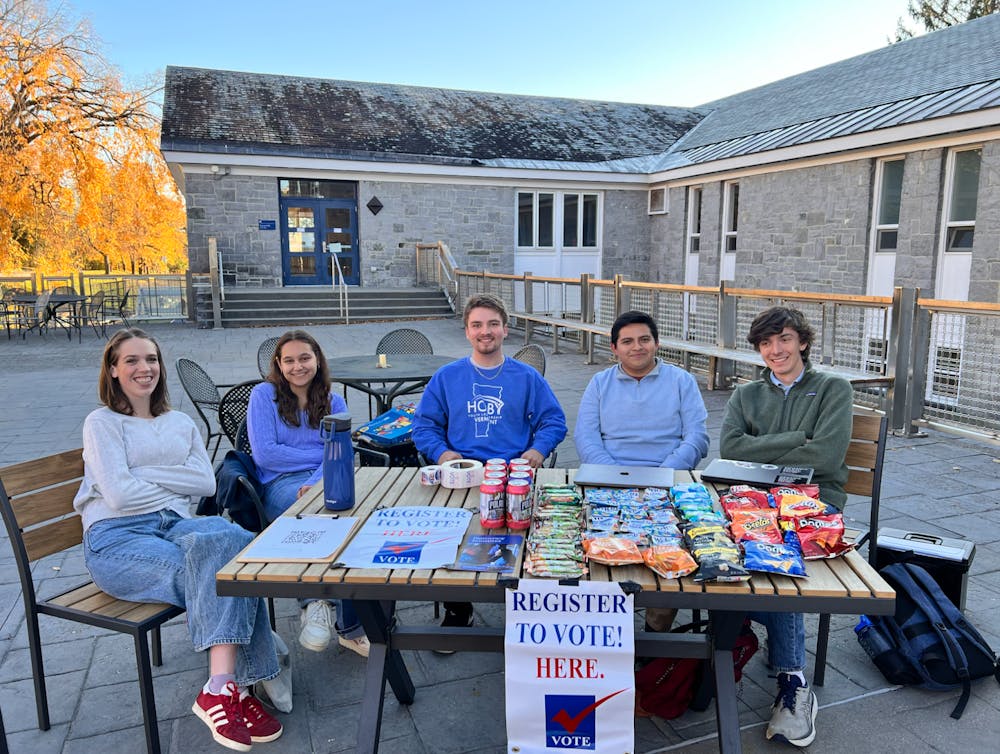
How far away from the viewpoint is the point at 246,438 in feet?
11.5

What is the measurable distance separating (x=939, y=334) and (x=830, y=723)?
4528 millimetres

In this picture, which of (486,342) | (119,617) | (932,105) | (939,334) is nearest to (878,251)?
(932,105)

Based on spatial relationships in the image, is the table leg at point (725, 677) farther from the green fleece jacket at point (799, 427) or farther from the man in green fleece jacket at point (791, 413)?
the green fleece jacket at point (799, 427)

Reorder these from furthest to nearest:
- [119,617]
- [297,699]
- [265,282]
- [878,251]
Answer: [265,282]
[878,251]
[297,699]
[119,617]

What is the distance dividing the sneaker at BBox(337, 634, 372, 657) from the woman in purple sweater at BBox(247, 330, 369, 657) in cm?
36

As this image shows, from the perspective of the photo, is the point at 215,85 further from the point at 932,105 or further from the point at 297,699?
the point at 297,699

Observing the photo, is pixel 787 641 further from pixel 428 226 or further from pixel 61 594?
pixel 428 226

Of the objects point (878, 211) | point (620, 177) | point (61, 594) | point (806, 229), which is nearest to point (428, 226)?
point (620, 177)

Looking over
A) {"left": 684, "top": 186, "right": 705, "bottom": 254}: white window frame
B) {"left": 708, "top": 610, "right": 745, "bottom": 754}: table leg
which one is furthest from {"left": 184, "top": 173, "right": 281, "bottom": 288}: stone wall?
{"left": 708, "top": 610, "right": 745, "bottom": 754}: table leg

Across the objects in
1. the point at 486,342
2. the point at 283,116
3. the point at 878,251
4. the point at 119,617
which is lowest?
the point at 119,617

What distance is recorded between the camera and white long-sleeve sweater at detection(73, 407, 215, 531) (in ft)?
8.40

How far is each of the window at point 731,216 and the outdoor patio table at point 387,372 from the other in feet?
37.1

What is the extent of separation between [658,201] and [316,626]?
1742 cm

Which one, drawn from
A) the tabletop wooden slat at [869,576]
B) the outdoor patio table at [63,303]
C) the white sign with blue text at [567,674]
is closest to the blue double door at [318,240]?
the outdoor patio table at [63,303]
